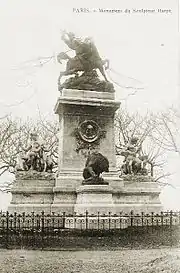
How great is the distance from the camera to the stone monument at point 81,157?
9.63 meters

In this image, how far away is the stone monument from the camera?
31.6ft

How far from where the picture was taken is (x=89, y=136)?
10047 mm

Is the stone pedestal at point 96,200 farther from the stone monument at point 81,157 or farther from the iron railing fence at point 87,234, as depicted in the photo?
the stone monument at point 81,157

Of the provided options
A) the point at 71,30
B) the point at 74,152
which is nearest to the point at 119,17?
the point at 71,30

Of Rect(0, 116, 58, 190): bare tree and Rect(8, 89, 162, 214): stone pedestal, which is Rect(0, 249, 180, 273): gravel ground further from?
Rect(0, 116, 58, 190): bare tree

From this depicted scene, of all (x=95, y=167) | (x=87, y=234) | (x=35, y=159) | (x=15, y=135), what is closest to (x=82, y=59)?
(x=35, y=159)

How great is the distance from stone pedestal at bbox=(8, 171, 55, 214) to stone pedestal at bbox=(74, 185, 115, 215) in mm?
1166

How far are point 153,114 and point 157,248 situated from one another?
6862 millimetres

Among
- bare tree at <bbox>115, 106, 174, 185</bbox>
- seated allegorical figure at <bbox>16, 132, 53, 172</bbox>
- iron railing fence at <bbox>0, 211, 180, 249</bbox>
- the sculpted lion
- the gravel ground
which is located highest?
bare tree at <bbox>115, 106, 174, 185</bbox>

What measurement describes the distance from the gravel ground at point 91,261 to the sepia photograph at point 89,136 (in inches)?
0.5

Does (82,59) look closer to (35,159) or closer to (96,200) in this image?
(35,159)

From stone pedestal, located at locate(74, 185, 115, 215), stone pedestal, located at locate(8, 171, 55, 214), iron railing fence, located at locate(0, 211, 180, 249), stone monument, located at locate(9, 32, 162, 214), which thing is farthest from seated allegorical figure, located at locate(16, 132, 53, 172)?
iron railing fence, located at locate(0, 211, 180, 249)

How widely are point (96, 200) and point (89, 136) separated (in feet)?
6.34

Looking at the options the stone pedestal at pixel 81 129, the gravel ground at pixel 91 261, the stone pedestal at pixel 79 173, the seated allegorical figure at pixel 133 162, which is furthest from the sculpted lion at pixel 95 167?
the gravel ground at pixel 91 261
